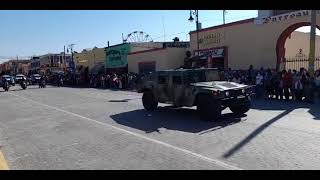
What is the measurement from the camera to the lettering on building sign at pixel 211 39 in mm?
31500

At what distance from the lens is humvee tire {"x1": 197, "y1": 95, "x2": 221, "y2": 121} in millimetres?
12680

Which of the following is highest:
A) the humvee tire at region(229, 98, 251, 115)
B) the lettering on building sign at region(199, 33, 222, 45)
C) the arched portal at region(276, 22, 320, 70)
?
the lettering on building sign at region(199, 33, 222, 45)

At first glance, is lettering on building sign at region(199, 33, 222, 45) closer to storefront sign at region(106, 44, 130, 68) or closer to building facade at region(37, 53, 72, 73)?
storefront sign at region(106, 44, 130, 68)

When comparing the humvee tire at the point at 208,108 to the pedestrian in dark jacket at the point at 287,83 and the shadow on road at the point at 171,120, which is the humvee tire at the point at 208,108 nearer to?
the shadow on road at the point at 171,120

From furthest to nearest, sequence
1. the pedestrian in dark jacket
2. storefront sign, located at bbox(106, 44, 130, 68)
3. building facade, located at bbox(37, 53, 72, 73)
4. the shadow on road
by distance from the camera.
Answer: building facade, located at bbox(37, 53, 72, 73)
storefront sign, located at bbox(106, 44, 130, 68)
the pedestrian in dark jacket
the shadow on road

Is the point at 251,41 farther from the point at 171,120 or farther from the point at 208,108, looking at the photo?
the point at 208,108

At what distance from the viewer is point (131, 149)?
9.06 m

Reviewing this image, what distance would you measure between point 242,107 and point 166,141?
4768mm

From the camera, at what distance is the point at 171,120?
44.7 feet

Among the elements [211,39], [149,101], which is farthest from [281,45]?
[149,101]

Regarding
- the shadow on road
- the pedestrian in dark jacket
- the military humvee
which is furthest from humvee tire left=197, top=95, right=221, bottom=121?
the pedestrian in dark jacket

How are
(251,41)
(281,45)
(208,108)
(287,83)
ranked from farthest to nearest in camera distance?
(251,41) → (281,45) → (287,83) → (208,108)

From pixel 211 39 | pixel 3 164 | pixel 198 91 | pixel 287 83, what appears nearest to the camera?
pixel 3 164

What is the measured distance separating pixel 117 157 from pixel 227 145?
2378mm
